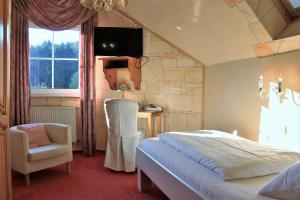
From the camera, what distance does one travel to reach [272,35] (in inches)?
109

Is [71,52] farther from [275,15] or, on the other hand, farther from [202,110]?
[275,15]

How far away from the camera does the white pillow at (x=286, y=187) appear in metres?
1.31

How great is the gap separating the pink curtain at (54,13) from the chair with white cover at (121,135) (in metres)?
1.57

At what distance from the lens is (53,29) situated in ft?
14.2

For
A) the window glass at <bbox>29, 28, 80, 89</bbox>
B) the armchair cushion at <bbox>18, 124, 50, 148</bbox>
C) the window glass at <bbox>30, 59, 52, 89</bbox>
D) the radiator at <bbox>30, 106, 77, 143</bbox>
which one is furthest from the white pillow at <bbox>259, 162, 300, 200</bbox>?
the window glass at <bbox>30, 59, 52, 89</bbox>

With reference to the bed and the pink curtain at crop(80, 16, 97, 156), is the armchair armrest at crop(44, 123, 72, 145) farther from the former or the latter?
the bed

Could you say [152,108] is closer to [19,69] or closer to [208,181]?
[19,69]

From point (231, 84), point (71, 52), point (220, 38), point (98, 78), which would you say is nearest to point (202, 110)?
point (231, 84)

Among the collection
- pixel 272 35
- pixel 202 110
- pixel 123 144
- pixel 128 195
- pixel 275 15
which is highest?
pixel 275 15

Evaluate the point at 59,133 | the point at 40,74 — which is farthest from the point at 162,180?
the point at 40,74

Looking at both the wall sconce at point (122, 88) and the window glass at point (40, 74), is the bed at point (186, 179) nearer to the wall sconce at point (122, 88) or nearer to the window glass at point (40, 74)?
the wall sconce at point (122, 88)

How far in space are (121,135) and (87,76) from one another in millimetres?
1360

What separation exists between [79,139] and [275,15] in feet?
11.3

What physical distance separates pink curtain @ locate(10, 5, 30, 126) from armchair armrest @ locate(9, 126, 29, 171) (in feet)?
3.30
